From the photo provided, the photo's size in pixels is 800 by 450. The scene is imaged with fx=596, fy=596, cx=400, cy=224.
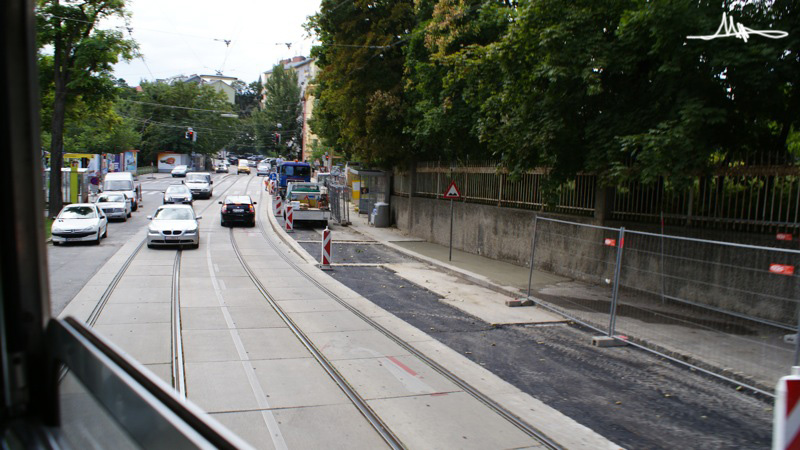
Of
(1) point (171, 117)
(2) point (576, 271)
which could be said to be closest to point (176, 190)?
(2) point (576, 271)

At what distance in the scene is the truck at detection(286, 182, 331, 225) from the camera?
94.7 feet

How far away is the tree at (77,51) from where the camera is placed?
26.6 meters

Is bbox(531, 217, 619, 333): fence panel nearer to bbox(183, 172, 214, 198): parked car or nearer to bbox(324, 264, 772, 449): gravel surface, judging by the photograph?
bbox(324, 264, 772, 449): gravel surface

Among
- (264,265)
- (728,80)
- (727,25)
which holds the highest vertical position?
(727,25)

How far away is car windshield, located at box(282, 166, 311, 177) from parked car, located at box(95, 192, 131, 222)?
19.7m

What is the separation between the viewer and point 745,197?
38.2ft

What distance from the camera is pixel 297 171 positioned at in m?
50.2

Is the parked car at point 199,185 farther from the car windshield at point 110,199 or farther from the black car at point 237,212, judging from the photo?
the black car at point 237,212

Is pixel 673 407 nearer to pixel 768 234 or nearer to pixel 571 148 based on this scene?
pixel 768 234

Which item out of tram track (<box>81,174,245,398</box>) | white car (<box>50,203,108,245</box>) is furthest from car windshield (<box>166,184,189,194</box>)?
tram track (<box>81,174,245,398</box>)

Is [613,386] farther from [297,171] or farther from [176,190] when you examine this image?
[297,171]

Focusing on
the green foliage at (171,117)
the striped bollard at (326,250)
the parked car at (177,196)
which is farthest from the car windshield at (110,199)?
the green foliage at (171,117)

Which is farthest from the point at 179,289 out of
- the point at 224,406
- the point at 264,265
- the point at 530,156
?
the point at 530,156

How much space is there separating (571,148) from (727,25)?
444 centimetres
